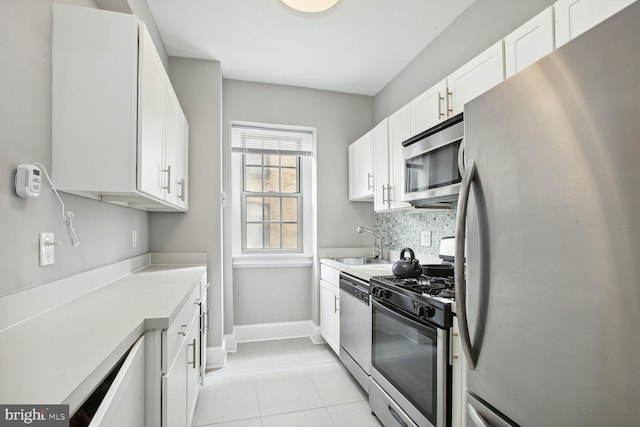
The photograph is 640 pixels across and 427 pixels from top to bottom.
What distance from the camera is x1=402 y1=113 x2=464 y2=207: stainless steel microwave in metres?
1.64

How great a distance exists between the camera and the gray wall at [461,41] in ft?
6.03

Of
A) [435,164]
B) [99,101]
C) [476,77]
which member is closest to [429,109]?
[476,77]

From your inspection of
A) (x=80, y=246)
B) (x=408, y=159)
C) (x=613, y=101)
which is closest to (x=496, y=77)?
(x=408, y=159)

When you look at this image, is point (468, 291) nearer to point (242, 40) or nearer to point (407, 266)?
point (407, 266)

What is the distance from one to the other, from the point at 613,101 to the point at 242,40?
2.59 meters

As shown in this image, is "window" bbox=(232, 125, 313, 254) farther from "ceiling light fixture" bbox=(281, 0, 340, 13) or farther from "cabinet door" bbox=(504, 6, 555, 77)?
"cabinet door" bbox=(504, 6, 555, 77)

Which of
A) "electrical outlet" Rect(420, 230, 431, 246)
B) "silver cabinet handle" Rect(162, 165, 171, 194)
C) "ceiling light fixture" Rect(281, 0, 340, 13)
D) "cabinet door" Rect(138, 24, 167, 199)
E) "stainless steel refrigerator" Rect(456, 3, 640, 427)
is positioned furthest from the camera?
"electrical outlet" Rect(420, 230, 431, 246)

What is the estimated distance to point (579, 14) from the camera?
3.90 feet

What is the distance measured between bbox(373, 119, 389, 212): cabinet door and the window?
0.98m

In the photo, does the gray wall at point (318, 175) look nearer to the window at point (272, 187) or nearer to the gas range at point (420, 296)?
the window at point (272, 187)

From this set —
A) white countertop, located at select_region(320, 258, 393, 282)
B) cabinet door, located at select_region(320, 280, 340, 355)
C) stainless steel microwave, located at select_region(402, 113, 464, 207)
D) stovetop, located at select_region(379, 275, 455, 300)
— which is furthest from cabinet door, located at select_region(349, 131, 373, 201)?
stovetop, located at select_region(379, 275, 455, 300)

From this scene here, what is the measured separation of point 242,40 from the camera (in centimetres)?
257

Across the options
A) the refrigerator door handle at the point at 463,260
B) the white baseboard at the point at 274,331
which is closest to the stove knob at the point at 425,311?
the refrigerator door handle at the point at 463,260

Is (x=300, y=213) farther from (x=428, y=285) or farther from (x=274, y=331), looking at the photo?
(x=428, y=285)
